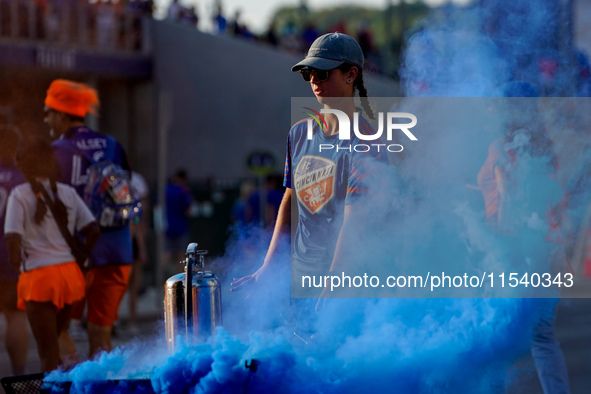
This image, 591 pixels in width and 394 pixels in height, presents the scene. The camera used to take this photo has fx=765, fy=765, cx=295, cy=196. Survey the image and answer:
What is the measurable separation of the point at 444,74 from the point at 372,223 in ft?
4.63

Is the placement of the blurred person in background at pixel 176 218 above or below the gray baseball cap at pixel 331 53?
below

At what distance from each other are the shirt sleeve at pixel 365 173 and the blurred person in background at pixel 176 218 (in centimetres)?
912

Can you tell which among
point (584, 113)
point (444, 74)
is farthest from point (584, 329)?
point (444, 74)

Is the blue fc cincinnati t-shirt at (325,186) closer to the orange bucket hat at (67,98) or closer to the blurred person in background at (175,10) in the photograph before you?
the orange bucket hat at (67,98)

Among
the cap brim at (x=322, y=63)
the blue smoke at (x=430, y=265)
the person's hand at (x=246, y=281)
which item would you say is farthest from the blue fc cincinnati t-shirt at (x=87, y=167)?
the cap brim at (x=322, y=63)

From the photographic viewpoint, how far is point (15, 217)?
450 centimetres

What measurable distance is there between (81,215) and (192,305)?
180cm

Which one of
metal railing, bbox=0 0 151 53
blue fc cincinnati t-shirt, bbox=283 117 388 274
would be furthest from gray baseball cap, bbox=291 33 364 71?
metal railing, bbox=0 0 151 53

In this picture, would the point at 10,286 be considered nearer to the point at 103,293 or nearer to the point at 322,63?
the point at 103,293

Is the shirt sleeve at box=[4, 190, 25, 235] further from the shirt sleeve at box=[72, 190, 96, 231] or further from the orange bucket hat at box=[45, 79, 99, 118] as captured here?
the orange bucket hat at box=[45, 79, 99, 118]

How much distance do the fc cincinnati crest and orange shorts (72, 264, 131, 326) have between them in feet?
6.39

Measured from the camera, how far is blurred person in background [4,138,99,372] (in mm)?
4414

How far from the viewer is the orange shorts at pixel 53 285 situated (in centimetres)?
439

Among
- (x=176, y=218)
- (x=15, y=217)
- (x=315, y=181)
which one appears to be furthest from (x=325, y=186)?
(x=176, y=218)
